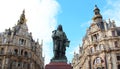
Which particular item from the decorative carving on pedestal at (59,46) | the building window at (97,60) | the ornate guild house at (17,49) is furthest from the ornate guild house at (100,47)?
the decorative carving on pedestal at (59,46)

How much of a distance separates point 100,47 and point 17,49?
22.2 meters

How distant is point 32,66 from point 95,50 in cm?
1824

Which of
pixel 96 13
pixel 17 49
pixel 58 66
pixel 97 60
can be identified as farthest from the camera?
pixel 96 13

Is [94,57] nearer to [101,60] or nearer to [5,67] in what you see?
[101,60]

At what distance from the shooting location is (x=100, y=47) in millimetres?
52344

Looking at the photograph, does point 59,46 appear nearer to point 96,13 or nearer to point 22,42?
point 22,42

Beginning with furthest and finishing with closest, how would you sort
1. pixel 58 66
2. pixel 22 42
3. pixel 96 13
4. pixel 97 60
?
pixel 96 13
pixel 22 42
pixel 97 60
pixel 58 66

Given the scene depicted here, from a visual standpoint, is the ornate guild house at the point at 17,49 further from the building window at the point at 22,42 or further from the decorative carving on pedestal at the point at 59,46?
the decorative carving on pedestal at the point at 59,46

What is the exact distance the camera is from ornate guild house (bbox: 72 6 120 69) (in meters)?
49.5

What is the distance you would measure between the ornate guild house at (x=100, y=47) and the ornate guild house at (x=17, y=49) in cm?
1433

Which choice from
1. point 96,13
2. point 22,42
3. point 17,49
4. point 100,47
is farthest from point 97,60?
point 17,49

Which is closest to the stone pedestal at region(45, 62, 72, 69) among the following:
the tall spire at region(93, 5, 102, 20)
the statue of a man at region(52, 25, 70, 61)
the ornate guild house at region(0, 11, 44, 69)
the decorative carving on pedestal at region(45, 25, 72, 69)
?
the decorative carving on pedestal at region(45, 25, 72, 69)

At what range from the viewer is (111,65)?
48062 mm

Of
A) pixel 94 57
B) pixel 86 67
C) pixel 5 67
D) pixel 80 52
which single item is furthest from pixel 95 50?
pixel 5 67
